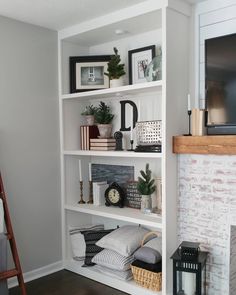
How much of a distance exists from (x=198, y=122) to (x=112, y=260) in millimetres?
1324

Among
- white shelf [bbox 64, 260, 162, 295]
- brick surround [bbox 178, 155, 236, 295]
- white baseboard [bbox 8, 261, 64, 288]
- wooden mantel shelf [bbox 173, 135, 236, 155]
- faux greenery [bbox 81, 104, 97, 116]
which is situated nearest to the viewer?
wooden mantel shelf [bbox 173, 135, 236, 155]

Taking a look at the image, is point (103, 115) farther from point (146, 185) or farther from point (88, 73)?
point (146, 185)

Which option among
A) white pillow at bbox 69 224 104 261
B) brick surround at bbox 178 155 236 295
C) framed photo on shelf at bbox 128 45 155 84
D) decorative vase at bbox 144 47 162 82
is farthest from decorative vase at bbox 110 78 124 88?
white pillow at bbox 69 224 104 261

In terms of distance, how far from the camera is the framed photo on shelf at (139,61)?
2891 mm

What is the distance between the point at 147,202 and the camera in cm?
286

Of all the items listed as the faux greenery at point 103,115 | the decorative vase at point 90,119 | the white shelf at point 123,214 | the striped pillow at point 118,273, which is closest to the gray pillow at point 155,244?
the white shelf at point 123,214

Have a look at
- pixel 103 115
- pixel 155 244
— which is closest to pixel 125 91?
pixel 103 115

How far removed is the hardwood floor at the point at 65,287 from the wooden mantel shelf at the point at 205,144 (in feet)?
4.23

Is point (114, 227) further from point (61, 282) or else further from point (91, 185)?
point (61, 282)

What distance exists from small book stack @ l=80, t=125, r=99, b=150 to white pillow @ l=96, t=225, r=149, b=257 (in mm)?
845

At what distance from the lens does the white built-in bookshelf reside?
2518 mm

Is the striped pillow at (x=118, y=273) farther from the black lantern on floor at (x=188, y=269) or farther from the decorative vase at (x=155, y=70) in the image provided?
the decorative vase at (x=155, y=70)

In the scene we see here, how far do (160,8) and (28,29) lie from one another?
1226 millimetres

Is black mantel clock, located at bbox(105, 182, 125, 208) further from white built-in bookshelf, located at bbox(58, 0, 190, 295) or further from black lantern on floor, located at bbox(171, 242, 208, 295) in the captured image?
black lantern on floor, located at bbox(171, 242, 208, 295)
